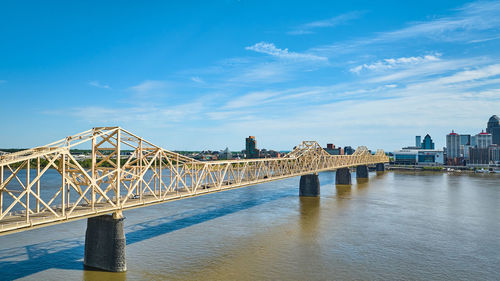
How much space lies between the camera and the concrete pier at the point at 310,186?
83188 mm

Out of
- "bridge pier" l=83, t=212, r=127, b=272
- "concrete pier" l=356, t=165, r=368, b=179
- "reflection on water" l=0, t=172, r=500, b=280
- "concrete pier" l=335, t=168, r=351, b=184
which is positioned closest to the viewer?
"bridge pier" l=83, t=212, r=127, b=272

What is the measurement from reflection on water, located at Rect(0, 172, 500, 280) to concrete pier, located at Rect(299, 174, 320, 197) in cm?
1721

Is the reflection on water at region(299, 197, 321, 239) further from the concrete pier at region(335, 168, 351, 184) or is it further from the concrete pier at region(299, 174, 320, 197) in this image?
the concrete pier at region(335, 168, 351, 184)

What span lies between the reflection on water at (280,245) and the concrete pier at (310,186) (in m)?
17.2

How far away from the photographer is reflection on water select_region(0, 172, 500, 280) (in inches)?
1248

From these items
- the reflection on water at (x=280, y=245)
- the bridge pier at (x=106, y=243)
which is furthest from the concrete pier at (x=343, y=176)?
the bridge pier at (x=106, y=243)

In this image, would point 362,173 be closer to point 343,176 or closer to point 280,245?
point 343,176

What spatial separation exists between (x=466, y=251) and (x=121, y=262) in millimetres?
36535

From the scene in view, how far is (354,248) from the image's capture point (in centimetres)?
3947

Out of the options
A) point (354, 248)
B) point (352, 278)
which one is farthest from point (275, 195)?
point (352, 278)

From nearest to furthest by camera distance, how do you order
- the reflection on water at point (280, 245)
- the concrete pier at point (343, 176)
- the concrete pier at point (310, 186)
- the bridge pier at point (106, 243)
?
the bridge pier at point (106, 243)
the reflection on water at point (280, 245)
the concrete pier at point (310, 186)
the concrete pier at point (343, 176)

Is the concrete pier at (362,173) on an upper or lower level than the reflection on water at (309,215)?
upper

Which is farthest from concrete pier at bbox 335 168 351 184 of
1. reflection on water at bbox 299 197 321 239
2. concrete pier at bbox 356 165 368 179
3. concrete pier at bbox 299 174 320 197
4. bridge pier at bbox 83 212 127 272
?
bridge pier at bbox 83 212 127 272

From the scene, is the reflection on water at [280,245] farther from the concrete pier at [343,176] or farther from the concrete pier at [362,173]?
the concrete pier at [362,173]
